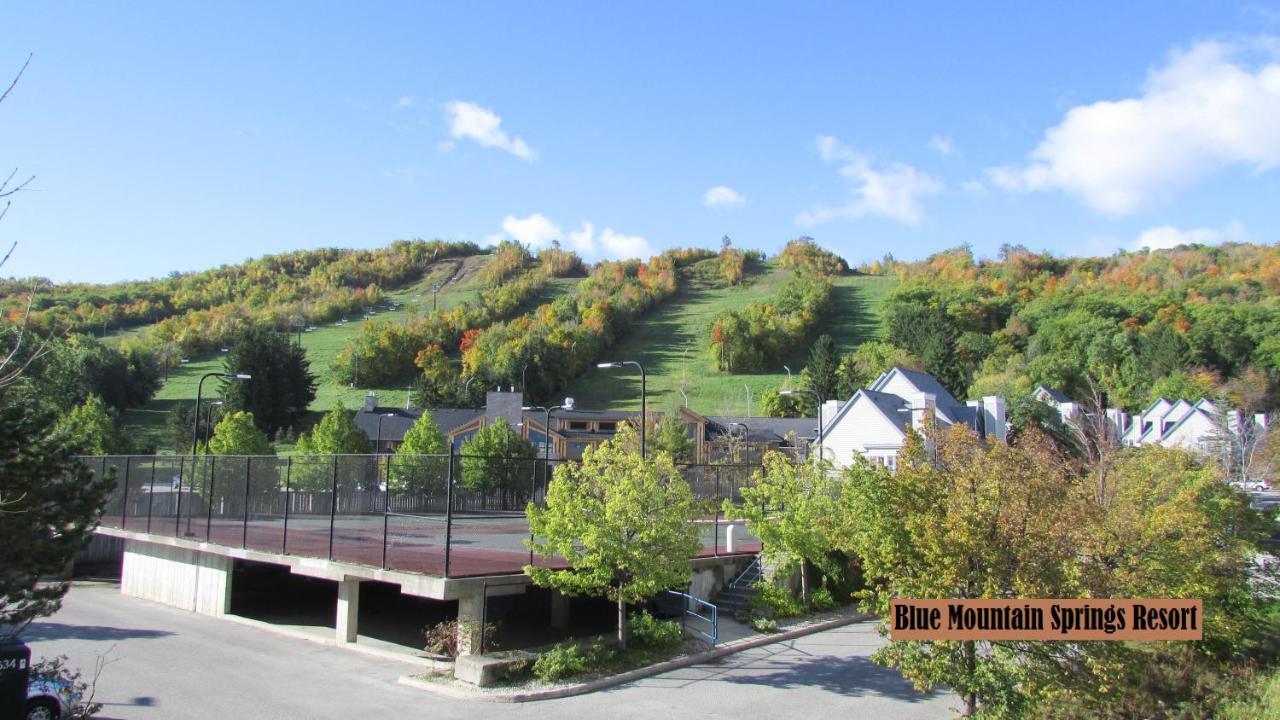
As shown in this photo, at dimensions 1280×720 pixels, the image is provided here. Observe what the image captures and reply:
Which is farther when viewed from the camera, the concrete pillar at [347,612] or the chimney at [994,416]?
the chimney at [994,416]

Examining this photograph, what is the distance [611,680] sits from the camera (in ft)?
54.0

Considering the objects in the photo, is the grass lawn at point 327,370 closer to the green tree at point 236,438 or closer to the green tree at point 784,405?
the green tree at point 236,438

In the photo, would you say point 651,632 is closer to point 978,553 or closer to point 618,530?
point 618,530

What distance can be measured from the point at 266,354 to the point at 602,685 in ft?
218

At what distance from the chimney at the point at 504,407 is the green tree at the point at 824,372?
32.9 metres

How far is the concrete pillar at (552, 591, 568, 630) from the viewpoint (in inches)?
832

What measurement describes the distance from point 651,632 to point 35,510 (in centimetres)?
1201

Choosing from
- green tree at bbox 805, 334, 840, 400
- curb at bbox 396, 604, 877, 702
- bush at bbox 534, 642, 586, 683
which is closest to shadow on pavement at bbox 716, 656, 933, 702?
curb at bbox 396, 604, 877, 702

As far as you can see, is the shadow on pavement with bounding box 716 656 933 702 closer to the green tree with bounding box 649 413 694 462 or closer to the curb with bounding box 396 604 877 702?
the curb with bounding box 396 604 877 702

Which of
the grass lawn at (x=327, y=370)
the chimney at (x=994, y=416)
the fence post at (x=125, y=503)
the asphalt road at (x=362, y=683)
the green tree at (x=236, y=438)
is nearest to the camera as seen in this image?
the asphalt road at (x=362, y=683)

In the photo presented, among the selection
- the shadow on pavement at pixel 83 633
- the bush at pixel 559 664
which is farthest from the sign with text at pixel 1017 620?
the shadow on pavement at pixel 83 633

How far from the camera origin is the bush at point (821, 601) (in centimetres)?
2381

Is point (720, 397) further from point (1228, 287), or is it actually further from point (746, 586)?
point (1228, 287)

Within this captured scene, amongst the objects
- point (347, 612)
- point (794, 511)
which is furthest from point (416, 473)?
point (794, 511)
